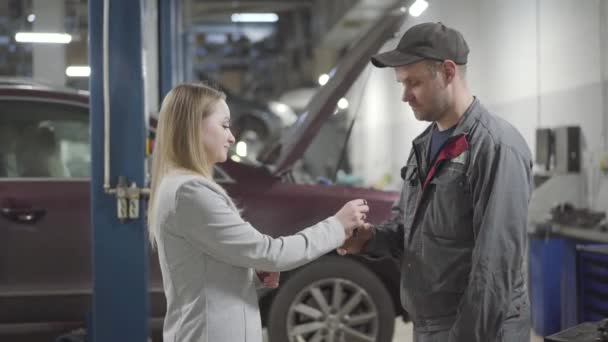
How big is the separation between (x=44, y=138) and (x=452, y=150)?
3.00 metres

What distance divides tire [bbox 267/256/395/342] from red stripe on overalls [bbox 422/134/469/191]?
224 centimetres

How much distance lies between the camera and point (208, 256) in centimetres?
189

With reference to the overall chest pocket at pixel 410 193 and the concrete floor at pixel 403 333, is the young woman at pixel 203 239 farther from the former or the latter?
the concrete floor at pixel 403 333

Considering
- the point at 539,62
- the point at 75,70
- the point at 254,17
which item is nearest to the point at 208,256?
the point at 75,70

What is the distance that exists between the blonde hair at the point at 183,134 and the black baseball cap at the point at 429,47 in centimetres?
50

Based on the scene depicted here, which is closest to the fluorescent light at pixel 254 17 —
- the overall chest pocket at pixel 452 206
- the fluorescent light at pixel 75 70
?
the fluorescent light at pixel 75 70

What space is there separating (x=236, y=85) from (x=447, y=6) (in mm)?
17482

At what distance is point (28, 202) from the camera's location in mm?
3963

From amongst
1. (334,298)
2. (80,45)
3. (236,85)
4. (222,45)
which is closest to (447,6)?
(334,298)

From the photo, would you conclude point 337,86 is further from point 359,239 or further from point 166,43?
point 166,43

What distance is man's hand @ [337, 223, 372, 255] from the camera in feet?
7.11

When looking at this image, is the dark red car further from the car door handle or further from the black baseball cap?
the black baseball cap

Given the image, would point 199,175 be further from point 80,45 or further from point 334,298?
point 80,45

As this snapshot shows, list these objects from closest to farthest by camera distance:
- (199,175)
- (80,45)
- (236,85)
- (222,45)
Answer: (199,175) → (80,45) → (222,45) → (236,85)
